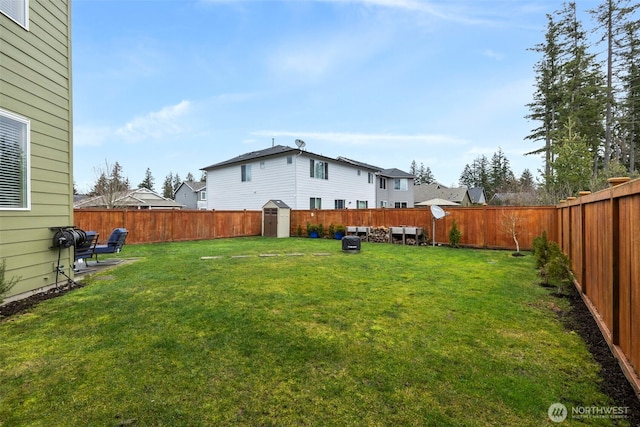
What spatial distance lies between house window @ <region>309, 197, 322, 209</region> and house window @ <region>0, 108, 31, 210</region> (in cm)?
1446

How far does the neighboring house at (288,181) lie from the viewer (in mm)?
17578

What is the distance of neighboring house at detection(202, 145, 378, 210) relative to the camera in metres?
17.6

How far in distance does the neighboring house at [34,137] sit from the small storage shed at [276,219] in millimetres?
10853

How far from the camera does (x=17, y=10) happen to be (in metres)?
4.32

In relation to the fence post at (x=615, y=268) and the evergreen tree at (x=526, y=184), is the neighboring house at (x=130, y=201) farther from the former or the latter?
the evergreen tree at (x=526, y=184)

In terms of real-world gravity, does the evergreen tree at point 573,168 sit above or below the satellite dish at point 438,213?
above

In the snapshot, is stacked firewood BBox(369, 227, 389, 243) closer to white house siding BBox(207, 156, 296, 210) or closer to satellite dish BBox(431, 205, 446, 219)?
satellite dish BBox(431, 205, 446, 219)

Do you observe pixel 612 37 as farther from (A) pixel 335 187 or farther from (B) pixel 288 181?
(B) pixel 288 181

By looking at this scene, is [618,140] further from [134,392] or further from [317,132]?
[134,392]

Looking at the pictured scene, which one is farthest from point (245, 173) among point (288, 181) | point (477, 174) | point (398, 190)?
point (477, 174)

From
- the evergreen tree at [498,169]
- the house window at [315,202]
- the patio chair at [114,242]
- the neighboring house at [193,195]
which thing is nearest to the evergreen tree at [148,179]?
the neighboring house at [193,195]

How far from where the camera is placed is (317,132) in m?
25.7

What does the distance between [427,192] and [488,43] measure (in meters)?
28.3

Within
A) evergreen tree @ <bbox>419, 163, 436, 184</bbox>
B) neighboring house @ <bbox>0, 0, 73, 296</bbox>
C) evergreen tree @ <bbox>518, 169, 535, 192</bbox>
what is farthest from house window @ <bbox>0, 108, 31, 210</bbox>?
evergreen tree @ <bbox>419, 163, 436, 184</bbox>
